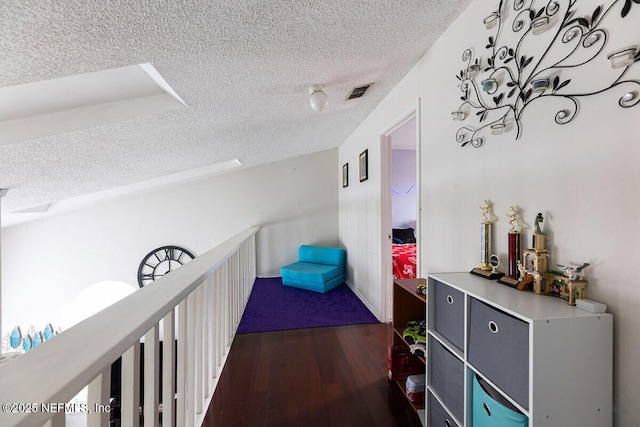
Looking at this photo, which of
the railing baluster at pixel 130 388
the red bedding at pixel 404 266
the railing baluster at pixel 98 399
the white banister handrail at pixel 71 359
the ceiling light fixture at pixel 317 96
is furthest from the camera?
the red bedding at pixel 404 266

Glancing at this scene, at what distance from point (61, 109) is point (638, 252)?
2.65 m

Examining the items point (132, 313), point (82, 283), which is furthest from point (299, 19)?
point (82, 283)

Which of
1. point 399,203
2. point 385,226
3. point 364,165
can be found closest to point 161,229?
point 364,165

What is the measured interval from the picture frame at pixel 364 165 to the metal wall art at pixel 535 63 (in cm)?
180

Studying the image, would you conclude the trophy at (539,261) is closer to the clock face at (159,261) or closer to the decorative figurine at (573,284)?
the decorative figurine at (573,284)

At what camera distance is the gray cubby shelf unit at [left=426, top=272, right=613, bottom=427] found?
81cm

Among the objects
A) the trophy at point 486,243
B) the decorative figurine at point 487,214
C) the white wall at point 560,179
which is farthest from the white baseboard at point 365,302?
the decorative figurine at point 487,214

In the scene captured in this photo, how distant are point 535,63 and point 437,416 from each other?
167 centimetres

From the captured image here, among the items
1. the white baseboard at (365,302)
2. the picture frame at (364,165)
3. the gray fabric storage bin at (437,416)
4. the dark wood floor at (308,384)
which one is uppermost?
the picture frame at (364,165)

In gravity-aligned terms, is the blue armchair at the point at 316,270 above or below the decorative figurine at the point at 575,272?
below

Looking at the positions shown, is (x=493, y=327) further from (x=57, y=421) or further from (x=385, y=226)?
(x=385, y=226)

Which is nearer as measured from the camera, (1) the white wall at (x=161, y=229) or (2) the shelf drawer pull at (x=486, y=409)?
(2) the shelf drawer pull at (x=486, y=409)

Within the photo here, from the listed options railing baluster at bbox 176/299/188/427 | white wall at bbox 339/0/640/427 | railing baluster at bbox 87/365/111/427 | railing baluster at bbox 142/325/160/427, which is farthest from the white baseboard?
railing baluster at bbox 87/365/111/427

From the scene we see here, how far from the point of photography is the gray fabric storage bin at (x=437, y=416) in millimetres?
1247
